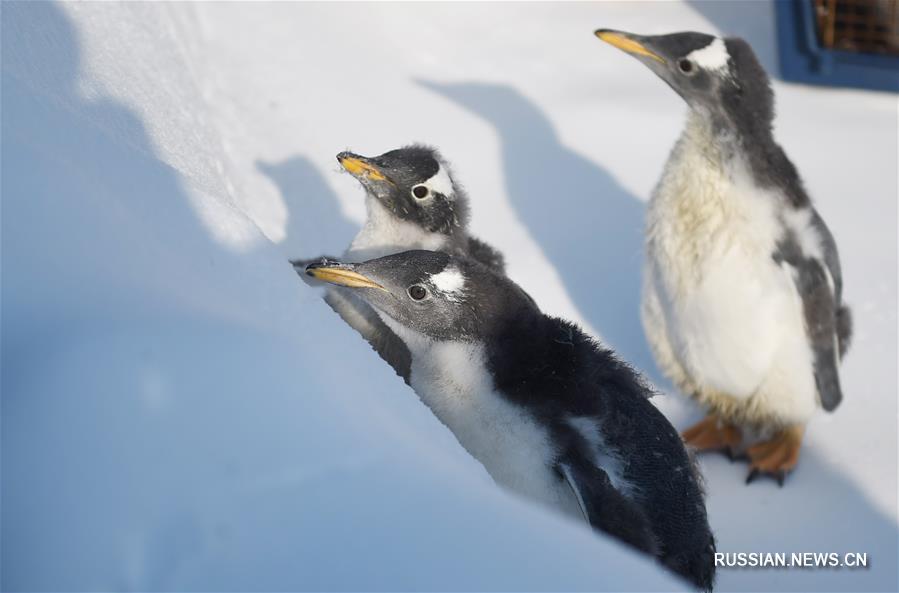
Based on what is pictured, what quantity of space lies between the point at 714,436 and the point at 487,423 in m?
0.99

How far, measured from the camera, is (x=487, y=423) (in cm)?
156

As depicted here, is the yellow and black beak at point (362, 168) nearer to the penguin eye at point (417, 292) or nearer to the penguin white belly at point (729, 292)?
the penguin eye at point (417, 292)

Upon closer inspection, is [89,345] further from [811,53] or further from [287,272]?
[811,53]

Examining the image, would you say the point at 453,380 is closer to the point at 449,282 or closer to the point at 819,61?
the point at 449,282

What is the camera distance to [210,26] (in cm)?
344

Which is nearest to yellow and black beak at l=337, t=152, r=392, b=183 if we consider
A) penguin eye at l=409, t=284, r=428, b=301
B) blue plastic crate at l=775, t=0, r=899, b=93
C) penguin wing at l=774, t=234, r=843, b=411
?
penguin eye at l=409, t=284, r=428, b=301

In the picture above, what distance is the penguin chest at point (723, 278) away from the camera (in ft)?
7.16

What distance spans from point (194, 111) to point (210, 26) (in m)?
1.14

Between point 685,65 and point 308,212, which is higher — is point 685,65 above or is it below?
above

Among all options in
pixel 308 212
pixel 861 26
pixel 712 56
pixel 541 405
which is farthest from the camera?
pixel 861 26

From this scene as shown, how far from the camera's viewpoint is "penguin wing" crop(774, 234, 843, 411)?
220 cm

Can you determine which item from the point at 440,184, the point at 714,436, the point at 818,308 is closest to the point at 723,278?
the point at 818,308

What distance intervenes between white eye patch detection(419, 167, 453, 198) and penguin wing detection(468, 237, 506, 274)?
0.16m

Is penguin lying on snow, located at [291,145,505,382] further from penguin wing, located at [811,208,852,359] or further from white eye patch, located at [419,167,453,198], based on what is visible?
penguin wing, located at [811,208,852,359]
